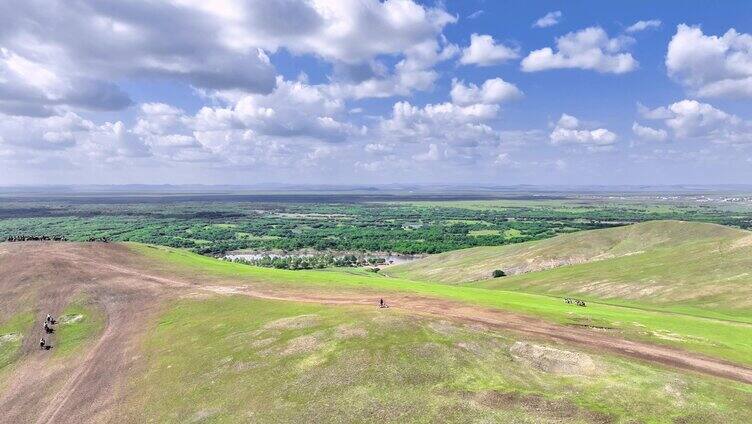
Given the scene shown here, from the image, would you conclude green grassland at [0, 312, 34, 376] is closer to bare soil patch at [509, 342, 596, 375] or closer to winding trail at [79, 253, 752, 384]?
winding trail at [79, 253, 752, 384]

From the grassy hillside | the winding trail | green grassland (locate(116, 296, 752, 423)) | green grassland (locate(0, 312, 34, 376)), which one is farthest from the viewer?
the grassy hillside

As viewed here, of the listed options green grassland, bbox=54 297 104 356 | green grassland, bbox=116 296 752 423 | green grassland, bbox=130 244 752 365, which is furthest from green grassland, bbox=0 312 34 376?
green grassland, bbox=130 244 752 365

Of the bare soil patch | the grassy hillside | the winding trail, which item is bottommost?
the grassy hillside

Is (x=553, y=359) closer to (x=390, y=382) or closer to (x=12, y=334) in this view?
(x=390, y=382)

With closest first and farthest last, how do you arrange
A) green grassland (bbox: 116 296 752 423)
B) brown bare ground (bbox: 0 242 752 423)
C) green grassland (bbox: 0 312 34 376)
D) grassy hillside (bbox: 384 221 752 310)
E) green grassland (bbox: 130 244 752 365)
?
green grassland (bbox: 116 296 752 423) → brown bare ground (bbox: 0 242 752 423) → green grassland (bbox: 130 244 752 365) → green grassland (bbox: 0 312 34 376) → grassy hillside (bbox: 384 221 752 310)

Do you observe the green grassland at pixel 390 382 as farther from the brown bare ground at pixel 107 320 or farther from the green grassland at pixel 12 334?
the green grassland at pixel 12 334

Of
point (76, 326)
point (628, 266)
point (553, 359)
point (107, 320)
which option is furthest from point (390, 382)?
point (628, 266)
